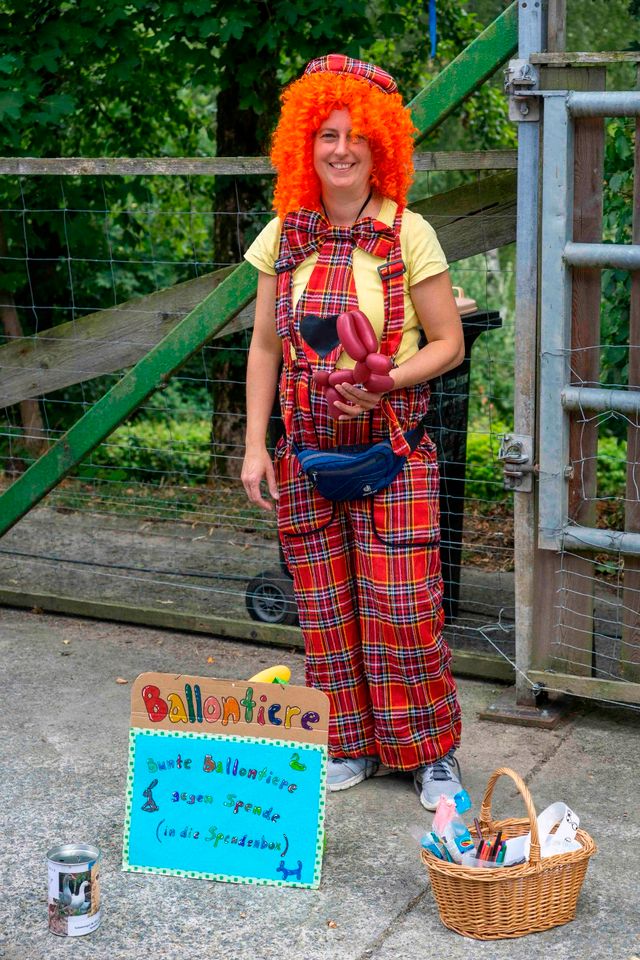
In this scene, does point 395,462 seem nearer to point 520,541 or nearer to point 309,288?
→ point 309,288

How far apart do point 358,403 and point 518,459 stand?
959 millimetres

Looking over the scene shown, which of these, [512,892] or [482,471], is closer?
[512,892]

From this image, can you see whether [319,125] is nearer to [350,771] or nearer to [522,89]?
[522,89]

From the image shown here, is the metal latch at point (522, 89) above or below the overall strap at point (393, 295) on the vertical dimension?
above

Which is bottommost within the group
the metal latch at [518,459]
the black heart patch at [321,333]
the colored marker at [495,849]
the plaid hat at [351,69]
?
the colored marker at [495,849]

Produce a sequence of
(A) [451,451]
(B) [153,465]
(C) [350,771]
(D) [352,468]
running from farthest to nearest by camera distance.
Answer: (B) [153,465], (A) [451,451], (C) [350,771], (D) [352,468]

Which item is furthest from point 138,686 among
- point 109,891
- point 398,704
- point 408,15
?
point 408,15

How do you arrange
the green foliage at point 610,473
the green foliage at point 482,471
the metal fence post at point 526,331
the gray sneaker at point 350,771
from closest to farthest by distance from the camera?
the gray sneaker at point 350,771 < the metal fence post at point 526,331 < the green foliage at point 482,471 < the green foliage at point 610,473

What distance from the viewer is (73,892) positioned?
2.85m

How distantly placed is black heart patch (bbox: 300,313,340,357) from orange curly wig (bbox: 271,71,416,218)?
323mm

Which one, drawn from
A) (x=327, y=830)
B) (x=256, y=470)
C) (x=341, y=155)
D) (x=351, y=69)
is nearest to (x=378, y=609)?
(x=256, y=470)

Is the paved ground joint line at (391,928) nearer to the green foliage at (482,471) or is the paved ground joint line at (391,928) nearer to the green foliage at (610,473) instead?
the green foliage at (482,471)

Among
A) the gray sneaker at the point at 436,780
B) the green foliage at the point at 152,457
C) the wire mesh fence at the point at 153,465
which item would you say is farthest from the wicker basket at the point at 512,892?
the green foliage at the point at 152,457

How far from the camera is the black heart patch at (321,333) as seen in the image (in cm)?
330
